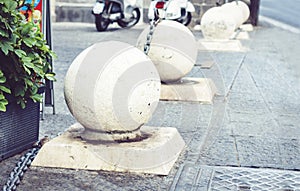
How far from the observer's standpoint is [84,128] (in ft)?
21.4

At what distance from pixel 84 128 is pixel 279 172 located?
1.72 metres

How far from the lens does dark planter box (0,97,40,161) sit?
6.12m

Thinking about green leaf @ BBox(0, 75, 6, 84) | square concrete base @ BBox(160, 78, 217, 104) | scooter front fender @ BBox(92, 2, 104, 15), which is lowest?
scooter front fender @ BBox(92, 2, 104, 15)

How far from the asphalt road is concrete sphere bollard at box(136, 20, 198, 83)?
13.1m

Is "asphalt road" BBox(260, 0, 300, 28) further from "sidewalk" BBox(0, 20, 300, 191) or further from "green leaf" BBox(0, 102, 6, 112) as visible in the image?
"green leaf" BBox(0, 102, 6, 112)

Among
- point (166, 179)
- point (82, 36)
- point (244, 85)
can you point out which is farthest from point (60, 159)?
point (82, 36)

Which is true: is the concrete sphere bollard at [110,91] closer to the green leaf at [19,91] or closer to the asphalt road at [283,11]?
the green leaf at [19,91]

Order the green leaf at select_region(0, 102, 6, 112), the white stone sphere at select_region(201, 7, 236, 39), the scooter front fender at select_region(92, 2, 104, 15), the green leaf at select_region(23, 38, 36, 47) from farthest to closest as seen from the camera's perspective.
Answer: the scooter front fender at select_region(92, 2, 104, 15)
the white stone sphere at select_region(201, 7, 236, 39)
the green leaf at select_region(23, 38, 36, 47)
the green leaf at select_region(0, 102, 6, 112)

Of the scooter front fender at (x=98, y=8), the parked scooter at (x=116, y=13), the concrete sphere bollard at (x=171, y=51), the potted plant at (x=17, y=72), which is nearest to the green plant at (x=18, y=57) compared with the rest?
the potted plant at (x=17, y=72)

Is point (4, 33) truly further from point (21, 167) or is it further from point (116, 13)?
point (116, 13)

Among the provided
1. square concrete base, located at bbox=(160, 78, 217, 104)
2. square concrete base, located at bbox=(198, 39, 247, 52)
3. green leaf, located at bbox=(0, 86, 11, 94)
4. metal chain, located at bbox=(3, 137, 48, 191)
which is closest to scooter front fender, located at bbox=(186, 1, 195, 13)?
square concrete base, located at bbox=(198, 39, 247, 52)

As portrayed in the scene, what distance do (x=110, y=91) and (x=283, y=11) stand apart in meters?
23.0

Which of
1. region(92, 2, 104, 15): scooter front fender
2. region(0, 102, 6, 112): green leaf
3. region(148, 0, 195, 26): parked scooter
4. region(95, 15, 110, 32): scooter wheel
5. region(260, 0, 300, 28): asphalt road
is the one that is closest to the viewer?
region(0, 102, 6, 112): green leaf

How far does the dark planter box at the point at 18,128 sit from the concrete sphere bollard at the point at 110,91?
0.40 metres
